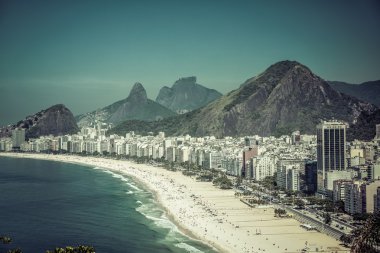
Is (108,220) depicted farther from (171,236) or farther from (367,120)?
(367,120)

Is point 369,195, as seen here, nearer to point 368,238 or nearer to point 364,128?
point 368,238

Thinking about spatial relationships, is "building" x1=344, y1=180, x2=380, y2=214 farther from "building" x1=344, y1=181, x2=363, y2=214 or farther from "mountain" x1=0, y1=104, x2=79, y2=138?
"mountain" x1=0, y1=104, x2=79, y2=138

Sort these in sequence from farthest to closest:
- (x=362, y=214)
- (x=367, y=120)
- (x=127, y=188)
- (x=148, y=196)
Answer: (x=367, y=120) < (x=127, y=188) < (x=148, y=196) < (x=362, y=214)

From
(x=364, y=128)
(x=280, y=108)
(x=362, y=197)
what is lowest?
(x=362, y=197)

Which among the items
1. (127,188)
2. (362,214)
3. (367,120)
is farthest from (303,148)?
(362,214)

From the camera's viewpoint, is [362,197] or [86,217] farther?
[86,217]

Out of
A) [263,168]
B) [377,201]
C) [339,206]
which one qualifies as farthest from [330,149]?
[377,201]
